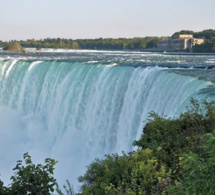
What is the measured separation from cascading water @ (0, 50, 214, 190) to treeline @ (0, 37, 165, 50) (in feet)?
254

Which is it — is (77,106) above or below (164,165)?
below

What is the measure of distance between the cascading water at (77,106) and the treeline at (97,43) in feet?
254

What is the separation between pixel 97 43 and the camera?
107500mm

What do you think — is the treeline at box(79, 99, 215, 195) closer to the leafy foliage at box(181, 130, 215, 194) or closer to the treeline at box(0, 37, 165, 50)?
the leafy foliage at box(181, 130, 215, 194)

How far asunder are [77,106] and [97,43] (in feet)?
297

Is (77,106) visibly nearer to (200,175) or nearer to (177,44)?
(200,175)

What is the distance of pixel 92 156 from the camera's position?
53.6ft

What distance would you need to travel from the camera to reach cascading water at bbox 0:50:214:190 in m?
13.7

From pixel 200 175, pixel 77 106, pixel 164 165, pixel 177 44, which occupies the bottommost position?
pixel 77 106

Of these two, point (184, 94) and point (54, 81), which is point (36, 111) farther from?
point (184, 94)

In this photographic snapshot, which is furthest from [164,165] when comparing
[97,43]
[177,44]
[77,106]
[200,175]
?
[97,43]

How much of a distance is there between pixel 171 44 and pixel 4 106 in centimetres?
7243

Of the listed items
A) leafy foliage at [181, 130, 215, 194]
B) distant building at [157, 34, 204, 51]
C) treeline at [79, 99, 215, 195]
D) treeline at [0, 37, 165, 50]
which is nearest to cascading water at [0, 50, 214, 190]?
treeline at [79, 99, 215, 195]

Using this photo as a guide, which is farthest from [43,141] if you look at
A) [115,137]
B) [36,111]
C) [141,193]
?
[141,193]
